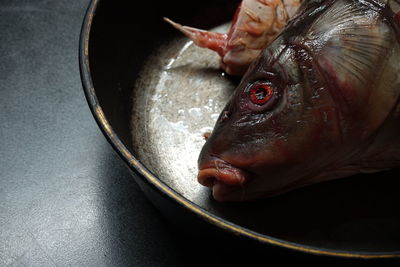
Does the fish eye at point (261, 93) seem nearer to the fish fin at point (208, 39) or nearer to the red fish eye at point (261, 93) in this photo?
the red fish eye at point (261, 93)

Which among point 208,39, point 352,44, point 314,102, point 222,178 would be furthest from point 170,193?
point 208,39

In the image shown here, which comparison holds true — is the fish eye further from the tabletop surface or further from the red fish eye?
the tabletop surface

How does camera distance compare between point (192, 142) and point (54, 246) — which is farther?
point (192, 142)

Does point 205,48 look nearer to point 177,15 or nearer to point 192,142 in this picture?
point 177,15

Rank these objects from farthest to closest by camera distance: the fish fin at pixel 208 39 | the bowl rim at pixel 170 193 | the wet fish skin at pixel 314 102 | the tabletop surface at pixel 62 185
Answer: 1. the fish fin at pixel 208 39
2. the tabletop surface at pixel 62 185
3. the wet fish skin at pixel 314 102
4. the bowl rim at pixel 170 193

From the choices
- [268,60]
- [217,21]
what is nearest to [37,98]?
[217,21]

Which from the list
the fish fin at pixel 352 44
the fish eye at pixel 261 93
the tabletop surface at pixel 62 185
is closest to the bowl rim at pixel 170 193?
the tabletop surface at pixel 62 185
